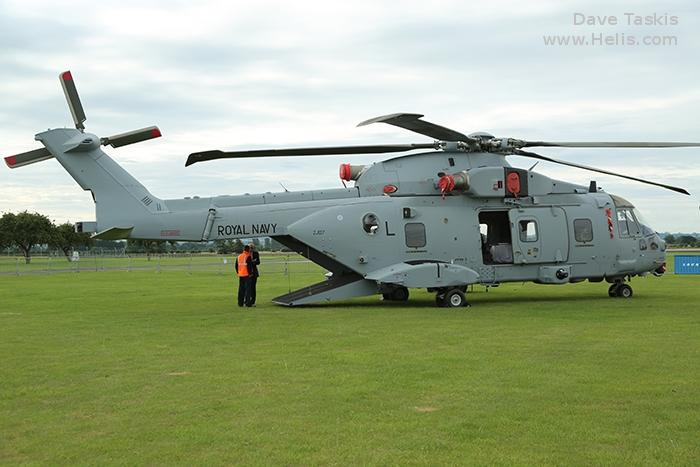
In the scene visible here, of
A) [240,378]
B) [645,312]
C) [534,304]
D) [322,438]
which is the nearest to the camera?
[322,438]

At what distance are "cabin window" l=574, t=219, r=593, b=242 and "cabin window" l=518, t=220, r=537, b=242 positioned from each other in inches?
49.1

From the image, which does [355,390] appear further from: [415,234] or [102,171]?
[102,171]

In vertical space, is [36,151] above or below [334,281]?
above

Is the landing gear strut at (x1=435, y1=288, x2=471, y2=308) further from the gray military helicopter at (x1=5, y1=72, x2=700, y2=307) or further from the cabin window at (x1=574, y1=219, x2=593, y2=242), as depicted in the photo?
the cabin window at (x1=574, y1=219, x2=593, y2=242)

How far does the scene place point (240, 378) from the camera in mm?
8641

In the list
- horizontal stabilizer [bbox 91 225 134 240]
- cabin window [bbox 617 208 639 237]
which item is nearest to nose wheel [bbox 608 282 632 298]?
cabin window [bbox 617 208 639 237]

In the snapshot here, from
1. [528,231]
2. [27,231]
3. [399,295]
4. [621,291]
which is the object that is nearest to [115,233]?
[399,295]

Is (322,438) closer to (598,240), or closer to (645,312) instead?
(645,312)

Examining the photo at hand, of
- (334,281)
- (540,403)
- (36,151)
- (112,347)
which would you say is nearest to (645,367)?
(540,403)

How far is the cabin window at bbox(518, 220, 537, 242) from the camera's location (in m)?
18.5

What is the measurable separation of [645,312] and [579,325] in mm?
3155

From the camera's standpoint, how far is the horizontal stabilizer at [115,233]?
55.5 ft

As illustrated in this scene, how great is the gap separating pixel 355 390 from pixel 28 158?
468 inches

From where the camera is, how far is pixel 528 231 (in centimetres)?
1856
